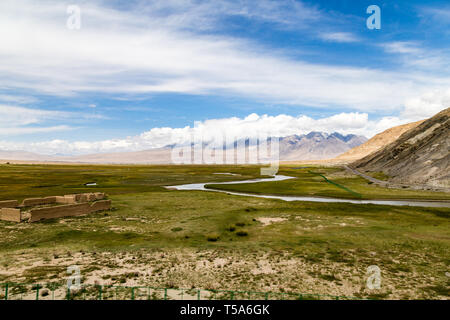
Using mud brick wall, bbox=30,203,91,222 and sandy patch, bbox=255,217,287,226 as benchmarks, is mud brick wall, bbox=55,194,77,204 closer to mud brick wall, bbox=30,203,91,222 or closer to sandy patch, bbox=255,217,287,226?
mud brick wall, bbox=30,203,91,222

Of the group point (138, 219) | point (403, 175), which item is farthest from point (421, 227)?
point (403, 175)

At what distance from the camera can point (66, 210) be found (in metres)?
45.3

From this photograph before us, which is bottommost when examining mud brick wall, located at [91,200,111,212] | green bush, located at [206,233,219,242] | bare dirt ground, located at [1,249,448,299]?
green bush, located at [206,233,219,242]

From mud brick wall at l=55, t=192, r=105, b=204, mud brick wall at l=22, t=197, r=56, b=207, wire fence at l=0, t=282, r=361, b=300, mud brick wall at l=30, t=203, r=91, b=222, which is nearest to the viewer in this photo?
wire fence at l=0, t=282, r=361, b=300

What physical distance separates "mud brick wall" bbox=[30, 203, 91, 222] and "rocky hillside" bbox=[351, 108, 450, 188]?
9774 centimetres

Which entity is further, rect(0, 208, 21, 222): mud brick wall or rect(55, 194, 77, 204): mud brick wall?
rect(55, 194, 77, 204): mud brick wall

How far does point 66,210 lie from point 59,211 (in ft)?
3.44

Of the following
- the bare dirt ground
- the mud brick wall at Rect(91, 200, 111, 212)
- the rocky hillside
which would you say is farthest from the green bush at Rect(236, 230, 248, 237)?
the rocky hillside

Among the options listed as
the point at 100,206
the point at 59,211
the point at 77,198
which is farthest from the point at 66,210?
the point at 77,198

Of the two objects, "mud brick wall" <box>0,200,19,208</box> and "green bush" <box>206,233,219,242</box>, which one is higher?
"mud brick wall" <box>0,200,19,208</box>

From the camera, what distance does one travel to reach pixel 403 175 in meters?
109

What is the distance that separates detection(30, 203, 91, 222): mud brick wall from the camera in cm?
4125

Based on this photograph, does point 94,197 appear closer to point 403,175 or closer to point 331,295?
point 331,295
